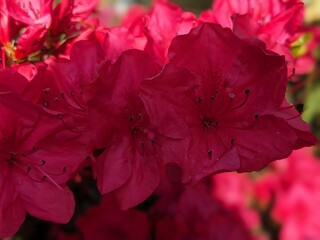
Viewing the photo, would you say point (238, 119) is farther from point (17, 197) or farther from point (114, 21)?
point (114, 21)

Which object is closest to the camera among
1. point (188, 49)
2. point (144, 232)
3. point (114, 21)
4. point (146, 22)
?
point (188, 49)

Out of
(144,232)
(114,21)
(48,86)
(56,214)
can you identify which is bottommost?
(114,21)

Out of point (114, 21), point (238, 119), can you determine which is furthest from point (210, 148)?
point (114, 21)

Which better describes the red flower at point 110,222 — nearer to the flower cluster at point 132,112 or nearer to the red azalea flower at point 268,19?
the flower cluster at point 132,112

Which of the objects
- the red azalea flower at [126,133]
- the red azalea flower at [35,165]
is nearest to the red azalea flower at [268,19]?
the red azalea flower at [126,133]

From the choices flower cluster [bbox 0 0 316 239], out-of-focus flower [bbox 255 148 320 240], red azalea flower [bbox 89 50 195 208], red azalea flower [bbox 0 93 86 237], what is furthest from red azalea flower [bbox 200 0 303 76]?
out-of-focus flower [bbox 255 148 320 240]

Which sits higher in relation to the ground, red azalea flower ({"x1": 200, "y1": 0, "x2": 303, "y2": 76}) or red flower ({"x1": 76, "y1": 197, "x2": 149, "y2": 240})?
red azalea flower ({"x1": 200, "y1": 0, "x2": 303, "y2": 76})

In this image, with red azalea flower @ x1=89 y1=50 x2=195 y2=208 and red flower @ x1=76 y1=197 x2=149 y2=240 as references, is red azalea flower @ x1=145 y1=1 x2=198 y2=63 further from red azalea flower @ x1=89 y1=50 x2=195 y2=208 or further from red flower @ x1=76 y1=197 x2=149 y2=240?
red flower @ x1=76 y1=197 x2=149 y2=240

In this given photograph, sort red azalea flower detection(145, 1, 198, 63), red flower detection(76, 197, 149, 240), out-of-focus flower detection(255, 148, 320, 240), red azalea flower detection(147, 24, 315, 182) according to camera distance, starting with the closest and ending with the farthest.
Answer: red azalea flower detection(147, 24, 315, 182) < red azalea flower detection(145, 1, 198, 63) < red flower detection(76, 197, 149, 240) < out-of-focus flower detection(255, 148, 320, 240)

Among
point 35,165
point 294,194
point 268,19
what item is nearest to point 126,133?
point 35,165
